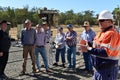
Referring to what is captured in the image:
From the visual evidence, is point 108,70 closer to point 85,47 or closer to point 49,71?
point 85,47

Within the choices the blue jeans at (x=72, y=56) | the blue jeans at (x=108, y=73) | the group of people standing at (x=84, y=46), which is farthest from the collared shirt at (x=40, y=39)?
the blue jeans at (x=108, y=73)

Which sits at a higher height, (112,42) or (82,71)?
(112,42)

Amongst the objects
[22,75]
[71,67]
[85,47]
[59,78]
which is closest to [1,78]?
[22,75]

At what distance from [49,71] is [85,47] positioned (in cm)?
656

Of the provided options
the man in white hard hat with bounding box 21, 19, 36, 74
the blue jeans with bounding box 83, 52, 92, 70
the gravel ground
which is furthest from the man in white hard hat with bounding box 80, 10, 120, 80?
the blue jeans with bounding box 83, 52, 92, 70

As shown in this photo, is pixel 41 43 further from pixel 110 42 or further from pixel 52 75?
pixel 110 42

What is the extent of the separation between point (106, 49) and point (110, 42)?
135 mm

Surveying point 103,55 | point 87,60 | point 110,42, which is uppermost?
point 110,42

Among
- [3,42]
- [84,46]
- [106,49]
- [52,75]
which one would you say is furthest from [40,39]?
[106,49]

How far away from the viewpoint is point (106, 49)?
532 cm

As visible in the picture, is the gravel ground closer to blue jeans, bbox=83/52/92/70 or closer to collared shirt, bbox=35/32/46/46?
blue jeans, bbox=83/52/92/70

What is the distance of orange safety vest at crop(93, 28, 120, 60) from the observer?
530 centimetres

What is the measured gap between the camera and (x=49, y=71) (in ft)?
39.5

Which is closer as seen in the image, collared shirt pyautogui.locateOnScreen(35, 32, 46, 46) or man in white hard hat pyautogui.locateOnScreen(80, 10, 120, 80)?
man in white hard hat pyautogui.locateOnScreen(80, 10, 120, 80)
